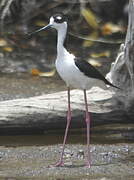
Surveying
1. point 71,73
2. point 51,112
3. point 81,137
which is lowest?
point 81,137

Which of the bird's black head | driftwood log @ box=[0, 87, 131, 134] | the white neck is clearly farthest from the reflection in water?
the bird's black head

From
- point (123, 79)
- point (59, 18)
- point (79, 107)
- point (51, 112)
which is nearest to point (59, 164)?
point (51, 112)

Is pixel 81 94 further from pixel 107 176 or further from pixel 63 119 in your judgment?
pixel 107 176

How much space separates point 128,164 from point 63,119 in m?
1.23

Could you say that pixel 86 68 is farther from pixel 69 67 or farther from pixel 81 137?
pixel 81 137

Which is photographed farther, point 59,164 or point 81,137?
point 81,137

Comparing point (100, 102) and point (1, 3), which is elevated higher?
point (1, 3)

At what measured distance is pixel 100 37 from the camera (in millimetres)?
11648

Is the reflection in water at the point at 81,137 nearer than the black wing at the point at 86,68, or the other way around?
the black wing at the point at 86,68

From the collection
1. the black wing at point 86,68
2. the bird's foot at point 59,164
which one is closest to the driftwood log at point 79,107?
the black wing at point 86,68

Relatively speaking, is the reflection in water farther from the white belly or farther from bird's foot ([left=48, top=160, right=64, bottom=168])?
the white belly

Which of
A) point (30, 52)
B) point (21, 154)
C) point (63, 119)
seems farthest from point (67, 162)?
point (30, 52)

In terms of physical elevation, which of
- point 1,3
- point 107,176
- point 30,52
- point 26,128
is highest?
point 1,3

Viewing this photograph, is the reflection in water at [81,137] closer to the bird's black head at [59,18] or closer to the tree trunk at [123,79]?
the tree trunk at [123,79]
